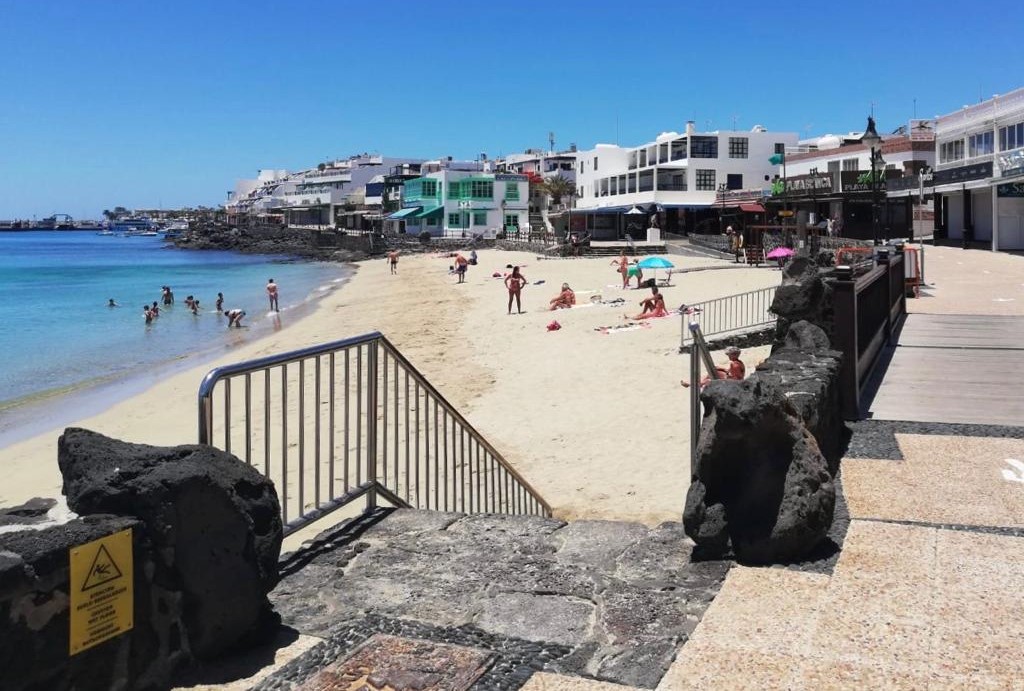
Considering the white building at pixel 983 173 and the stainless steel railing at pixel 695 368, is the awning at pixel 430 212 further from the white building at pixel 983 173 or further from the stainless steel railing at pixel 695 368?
the stainless steel railing at pixel 695 368

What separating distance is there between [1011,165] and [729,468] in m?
37.7

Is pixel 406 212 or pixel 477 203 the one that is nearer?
pixel 477 203

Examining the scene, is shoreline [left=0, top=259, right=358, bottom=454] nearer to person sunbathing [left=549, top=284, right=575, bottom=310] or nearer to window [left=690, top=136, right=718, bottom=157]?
person sunbathing [left=549, top=284, right=575, bottom=310]

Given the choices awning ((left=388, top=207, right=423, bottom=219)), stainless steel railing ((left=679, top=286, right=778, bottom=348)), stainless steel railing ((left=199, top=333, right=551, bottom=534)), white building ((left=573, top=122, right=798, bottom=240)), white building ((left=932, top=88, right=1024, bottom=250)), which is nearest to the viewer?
stainless steel railing ((left=199, top=333, right=551, bottom=534))

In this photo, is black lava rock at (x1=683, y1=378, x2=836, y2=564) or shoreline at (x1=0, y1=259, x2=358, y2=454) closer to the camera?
black lava rock at (x1=683, y1=378, x2=836, y2=564)

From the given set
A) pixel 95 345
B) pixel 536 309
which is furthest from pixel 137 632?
pixel 95 345

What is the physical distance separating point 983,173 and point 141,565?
42.5 meters

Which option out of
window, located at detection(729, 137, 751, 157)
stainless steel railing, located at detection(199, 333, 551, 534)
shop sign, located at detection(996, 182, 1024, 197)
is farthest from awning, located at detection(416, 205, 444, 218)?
stainless steel railing, located at detection(199, 333, 551, 534)

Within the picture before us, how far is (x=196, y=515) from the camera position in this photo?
11.3 ft

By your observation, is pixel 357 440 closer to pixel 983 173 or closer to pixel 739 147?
pixel 983 173

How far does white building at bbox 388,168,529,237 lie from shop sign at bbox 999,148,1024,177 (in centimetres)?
5348

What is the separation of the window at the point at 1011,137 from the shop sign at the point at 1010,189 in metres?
2.89

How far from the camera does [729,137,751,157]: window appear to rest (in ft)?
228

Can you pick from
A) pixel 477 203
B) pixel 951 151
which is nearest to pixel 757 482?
pixel 951 151
